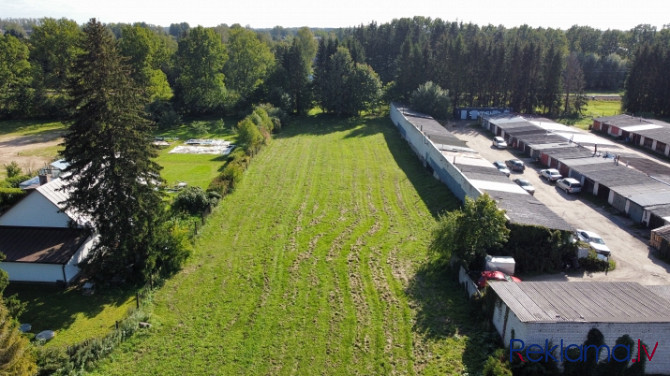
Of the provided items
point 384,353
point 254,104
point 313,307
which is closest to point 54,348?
point 313,307

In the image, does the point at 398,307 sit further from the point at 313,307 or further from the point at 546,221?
the point at 546,221

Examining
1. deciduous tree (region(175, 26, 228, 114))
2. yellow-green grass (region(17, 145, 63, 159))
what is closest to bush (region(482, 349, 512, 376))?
yellow-green grass (region(17, 145, 63, 159))

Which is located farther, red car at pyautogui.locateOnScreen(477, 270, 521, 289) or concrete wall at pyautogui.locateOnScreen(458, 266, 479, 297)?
red car at pyautogui.locateOnScreen(477, 270, 521, 289)

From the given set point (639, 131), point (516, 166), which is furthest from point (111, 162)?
point (639, 131)

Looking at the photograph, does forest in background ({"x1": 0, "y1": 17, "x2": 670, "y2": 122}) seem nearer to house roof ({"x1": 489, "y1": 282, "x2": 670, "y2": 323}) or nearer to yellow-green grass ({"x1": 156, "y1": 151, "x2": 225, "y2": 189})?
yellow-green grass ({"x1": 156, "y1": 151, "x2": 225, "y2": 189})

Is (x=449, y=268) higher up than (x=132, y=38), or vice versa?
(x=132, y=38)

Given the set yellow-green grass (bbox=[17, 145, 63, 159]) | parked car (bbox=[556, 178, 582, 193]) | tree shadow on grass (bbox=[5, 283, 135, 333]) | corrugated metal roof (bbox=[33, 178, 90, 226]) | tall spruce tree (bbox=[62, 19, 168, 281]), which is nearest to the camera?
tree shadow on grass (bbox=[5, 283, 135, 333])

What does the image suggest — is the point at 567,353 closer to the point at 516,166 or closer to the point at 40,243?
the point at 40,243
